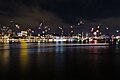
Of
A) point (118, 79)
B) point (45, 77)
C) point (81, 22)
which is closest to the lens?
point (118, 79)

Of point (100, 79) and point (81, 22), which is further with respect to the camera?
point (81, 22)

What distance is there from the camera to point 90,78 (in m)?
14.7

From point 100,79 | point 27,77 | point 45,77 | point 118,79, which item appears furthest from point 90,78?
point 27,77

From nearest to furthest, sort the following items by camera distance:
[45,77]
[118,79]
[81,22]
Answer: [118,79] → [45,77] → [81,22]

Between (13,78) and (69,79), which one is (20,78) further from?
(69,79)

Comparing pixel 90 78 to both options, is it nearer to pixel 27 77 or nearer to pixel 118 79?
pixel 118 79

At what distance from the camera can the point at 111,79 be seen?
1419 cm

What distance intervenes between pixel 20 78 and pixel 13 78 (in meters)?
0.45

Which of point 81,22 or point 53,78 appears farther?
point 81,22

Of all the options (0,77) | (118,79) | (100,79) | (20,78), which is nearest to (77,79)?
(100,79)

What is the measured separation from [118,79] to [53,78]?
4065 millimetres

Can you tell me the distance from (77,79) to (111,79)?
2.10 metres

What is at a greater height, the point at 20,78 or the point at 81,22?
the point at 81,22

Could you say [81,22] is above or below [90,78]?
above
